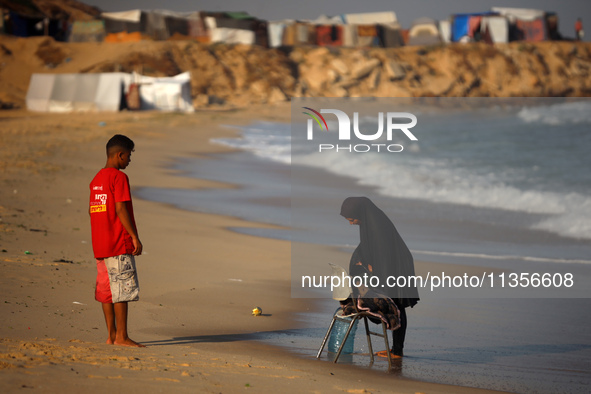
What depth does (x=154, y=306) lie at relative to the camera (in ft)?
20.7

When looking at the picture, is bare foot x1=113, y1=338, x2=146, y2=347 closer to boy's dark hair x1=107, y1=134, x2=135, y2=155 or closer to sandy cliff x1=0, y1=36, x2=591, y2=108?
boy's dark hair x1=107, y1=134, x2=135, y2=155

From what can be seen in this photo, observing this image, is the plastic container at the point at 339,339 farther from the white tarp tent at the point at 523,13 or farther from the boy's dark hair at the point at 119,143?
the white tarp tent at the point at 523,13

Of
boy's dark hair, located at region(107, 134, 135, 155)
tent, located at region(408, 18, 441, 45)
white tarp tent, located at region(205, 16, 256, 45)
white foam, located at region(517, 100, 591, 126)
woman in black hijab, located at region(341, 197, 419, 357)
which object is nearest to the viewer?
boy's dark hair, located at region(107, 134, 135, 155)

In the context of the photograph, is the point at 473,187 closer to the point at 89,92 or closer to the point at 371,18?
the point at 89,92

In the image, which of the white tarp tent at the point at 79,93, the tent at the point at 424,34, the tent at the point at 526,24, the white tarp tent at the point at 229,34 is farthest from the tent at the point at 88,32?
the tent at the point at 526,24

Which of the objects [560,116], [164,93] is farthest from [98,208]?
[560,116]

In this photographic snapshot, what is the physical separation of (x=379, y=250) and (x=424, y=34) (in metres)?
61.1

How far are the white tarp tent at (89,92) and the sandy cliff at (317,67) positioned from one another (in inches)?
79.4

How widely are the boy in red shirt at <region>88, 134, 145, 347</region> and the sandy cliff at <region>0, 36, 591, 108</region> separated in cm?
3098

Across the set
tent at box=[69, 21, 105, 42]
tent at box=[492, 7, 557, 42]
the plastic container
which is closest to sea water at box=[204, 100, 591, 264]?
the plastic container

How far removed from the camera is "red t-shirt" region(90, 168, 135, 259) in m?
4.63

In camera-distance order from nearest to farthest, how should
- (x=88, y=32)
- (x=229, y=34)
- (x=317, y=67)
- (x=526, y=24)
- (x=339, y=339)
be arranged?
(x=339, y=339)
(x=88, y=32)
(x=317, y=67)
(x=229, y=34)
(x=526, y=24)

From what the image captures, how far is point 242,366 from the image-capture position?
453 centimetres

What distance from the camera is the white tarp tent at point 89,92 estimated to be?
32219 mm
